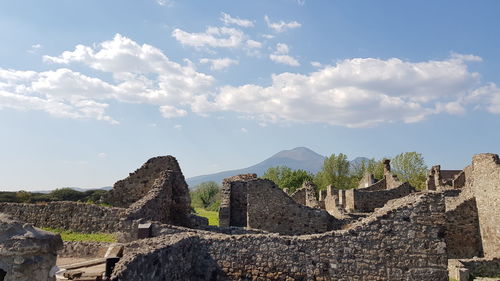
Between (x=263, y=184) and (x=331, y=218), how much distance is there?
3680 mm

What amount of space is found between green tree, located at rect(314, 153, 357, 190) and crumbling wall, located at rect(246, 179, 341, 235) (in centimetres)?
6449

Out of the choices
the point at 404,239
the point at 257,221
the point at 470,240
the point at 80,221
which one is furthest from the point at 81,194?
the point at 404,239

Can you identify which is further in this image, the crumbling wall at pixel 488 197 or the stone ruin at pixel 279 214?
the crumbling wall at pixel 488 197

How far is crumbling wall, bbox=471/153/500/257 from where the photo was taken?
18562 mm

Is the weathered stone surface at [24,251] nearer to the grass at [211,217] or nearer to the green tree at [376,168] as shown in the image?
the grass at [211,217]

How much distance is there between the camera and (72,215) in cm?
1961

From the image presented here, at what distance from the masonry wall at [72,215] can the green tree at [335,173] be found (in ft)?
218

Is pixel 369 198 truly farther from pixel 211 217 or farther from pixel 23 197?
pixel 23 197

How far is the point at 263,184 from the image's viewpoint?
61.9 feet

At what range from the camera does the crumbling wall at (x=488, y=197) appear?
60.9 ft

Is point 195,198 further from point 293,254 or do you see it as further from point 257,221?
point 293,254

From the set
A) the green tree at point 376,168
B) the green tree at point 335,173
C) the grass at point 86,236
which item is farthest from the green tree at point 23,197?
the green tree at point 376,168

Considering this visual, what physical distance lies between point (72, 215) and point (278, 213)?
33.9 ft

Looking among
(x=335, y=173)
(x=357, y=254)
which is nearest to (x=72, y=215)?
(x=357, y=254)
